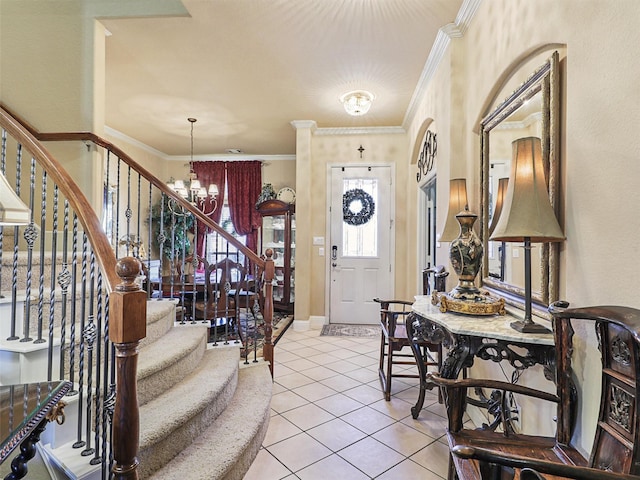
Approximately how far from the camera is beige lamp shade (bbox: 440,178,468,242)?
7.62ft

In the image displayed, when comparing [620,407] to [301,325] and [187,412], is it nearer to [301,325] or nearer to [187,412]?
[187,412]

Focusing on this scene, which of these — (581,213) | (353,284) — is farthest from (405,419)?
(353,284)

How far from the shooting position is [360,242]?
493 cm

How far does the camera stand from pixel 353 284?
4.93 m

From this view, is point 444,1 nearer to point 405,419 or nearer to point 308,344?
point 405,419

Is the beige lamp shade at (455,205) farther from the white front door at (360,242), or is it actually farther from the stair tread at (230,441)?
the white front door at (360,242)

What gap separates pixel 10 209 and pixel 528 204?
181 centimetres

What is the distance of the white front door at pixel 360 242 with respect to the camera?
490cm

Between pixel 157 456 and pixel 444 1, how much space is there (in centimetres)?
323

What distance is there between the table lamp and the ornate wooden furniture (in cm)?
427

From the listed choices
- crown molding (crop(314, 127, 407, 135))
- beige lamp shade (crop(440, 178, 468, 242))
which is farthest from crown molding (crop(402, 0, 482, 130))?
beige lamp shade (crop(440, 178, 468, 242))

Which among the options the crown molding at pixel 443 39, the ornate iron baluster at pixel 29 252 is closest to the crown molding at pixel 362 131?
the crown molding at pixel 443 39

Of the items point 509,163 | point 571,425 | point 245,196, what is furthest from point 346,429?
point 245,196

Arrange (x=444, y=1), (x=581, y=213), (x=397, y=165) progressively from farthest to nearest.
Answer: (x=397, y=165) → (x=444, y=1) → (x=581, y=213)
